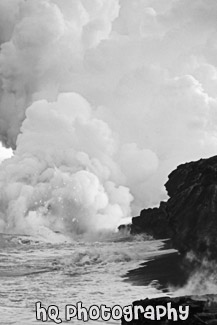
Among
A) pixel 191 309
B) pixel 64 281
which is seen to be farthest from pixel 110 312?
pixel 64 281

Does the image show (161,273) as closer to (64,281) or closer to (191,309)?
(64,281)

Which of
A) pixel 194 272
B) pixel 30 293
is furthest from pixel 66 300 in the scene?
pixel 194 272

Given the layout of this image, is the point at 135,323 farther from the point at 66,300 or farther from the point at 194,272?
the point at 194,272

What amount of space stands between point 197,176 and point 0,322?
37745 mm

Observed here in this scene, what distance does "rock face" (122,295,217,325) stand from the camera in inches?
1026

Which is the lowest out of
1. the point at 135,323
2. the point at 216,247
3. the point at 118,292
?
the point at 135,323

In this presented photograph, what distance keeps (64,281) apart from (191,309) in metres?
31.8

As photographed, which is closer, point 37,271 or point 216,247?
point 216,247

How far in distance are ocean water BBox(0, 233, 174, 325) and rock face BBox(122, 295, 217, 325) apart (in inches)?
196

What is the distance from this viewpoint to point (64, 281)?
56281 mm

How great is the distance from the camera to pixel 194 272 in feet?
171

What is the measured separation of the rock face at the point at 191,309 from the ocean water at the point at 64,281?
4.98m

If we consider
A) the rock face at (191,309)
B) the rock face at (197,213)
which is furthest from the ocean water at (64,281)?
the rock face at (197,213)

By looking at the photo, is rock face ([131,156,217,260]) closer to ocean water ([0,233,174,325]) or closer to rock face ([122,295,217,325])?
ocean water ([0,233,174,325])
